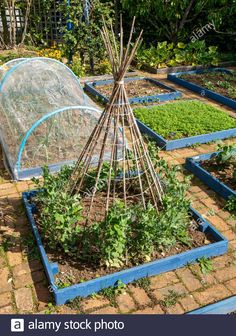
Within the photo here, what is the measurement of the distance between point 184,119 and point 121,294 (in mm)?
4710

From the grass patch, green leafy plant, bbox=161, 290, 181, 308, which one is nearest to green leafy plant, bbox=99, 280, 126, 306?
green leafy plant, bbox=161, 290, 181, 308

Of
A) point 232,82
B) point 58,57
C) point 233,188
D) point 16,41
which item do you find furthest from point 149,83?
point 16,41

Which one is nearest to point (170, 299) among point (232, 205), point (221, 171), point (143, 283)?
point (143, 283)

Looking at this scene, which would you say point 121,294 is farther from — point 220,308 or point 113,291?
point 220,308

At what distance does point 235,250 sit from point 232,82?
695 centimetres

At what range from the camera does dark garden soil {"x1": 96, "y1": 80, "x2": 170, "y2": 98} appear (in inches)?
370

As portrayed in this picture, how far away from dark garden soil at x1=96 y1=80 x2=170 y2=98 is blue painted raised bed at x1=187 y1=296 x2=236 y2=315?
642cm

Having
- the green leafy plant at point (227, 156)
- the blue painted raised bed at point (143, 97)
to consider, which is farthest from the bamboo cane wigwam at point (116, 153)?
the blue painted raised bed at point (143, 97)

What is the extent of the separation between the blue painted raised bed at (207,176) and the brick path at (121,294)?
626 mm

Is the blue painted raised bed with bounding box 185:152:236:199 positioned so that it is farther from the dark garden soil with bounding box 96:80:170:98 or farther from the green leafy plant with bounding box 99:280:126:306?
the dark garden soil with bounding box 96:80:170:98

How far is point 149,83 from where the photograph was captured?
33.8ft

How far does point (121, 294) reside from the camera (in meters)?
3.77
